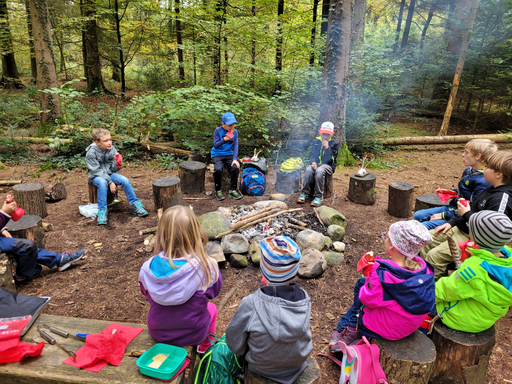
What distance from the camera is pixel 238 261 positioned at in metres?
3.90

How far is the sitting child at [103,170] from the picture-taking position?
494 centimetres

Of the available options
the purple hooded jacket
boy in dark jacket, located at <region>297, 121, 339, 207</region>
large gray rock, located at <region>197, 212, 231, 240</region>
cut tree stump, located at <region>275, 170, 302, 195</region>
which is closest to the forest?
cut tree stump, located at <region>275, 170, 302, 195</region>

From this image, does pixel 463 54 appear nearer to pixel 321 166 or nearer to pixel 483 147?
pixel 321 166

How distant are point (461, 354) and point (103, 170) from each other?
5.36 metres

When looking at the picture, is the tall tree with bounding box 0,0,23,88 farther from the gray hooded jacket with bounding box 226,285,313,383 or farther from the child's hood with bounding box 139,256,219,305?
the gray hooded jacket with bounding box 226,285,313,383

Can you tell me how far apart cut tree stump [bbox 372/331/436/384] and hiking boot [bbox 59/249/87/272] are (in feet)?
11.9

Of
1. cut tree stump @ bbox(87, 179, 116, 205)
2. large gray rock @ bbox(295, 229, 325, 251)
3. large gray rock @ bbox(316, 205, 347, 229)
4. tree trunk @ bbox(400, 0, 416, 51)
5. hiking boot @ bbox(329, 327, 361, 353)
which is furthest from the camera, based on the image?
tree trunk @ bbox(400, 0, 416, 51)

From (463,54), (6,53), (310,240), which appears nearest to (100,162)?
(310,240)

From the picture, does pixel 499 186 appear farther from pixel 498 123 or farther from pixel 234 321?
pixel 498 123

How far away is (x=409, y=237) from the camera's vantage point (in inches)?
82.1

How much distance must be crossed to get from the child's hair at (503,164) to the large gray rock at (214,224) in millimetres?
3222

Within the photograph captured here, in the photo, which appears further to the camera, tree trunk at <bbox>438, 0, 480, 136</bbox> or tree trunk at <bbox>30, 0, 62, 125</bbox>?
tree trunk at <bbox>438, 0, 480, 136</bbox>

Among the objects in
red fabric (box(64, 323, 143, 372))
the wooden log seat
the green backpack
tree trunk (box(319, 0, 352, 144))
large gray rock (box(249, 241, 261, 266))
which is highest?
tree trunk (box(319, 0, 352, 144))

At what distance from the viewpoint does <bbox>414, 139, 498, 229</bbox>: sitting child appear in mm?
3449
